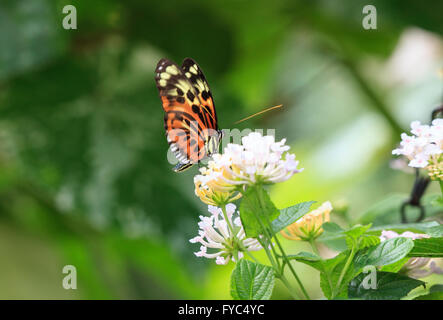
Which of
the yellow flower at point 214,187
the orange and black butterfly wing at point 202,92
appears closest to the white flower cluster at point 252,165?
the yellow flower at point 214,187

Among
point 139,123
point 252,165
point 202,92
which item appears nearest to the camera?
point 252,165

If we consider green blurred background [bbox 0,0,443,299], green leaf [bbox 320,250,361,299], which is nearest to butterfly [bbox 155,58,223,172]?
green leaf [bbox 320,250,361,299]

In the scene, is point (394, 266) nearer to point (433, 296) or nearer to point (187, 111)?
point (433, 296)

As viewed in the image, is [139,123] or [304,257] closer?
[304,257]

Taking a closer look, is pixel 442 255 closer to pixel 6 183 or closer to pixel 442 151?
pixel 442 151

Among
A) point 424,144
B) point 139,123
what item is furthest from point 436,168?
point 139,123
